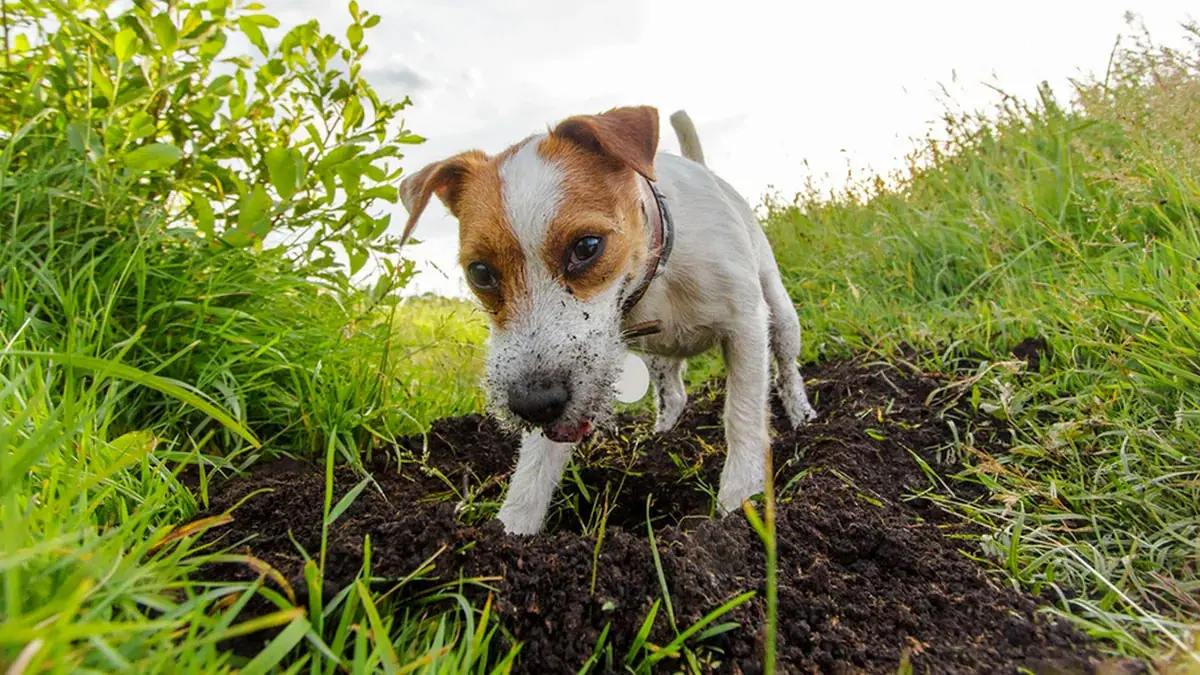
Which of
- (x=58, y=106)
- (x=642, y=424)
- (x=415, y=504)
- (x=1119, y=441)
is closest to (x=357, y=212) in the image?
(x=58, y=106)

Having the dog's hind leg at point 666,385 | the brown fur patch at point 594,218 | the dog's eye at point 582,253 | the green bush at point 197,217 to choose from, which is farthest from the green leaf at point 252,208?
the dog's hind leg at point 666,385

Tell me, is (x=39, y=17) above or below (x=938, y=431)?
above

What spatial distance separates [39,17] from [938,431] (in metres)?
3.79

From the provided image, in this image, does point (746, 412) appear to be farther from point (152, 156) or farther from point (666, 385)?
point (152, 156)

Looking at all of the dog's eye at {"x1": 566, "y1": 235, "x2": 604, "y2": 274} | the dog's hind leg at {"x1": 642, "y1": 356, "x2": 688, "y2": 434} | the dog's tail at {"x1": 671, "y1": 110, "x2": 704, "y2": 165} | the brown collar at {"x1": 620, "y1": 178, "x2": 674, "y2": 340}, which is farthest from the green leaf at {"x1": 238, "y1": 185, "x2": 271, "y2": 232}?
the dog's tail at {"x1": 671, "y1": 110, "x2": 704, "y2": 165}

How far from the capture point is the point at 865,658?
147 cm

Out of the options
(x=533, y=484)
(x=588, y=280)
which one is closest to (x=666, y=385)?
(x=533, y=484)

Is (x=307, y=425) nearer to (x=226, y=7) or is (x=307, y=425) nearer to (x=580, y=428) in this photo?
(x=580, y=428)

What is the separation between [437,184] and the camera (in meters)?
2.74

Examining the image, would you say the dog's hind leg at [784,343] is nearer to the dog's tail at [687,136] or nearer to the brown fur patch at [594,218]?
the dog's tail at [687,136]

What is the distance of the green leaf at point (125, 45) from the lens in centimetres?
256

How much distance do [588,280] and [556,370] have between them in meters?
0.37

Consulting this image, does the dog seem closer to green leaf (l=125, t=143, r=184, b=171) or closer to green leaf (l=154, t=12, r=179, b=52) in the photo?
green leaf (l=125, t=143, r=184, b=171)

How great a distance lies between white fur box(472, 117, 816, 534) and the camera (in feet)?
7.39
